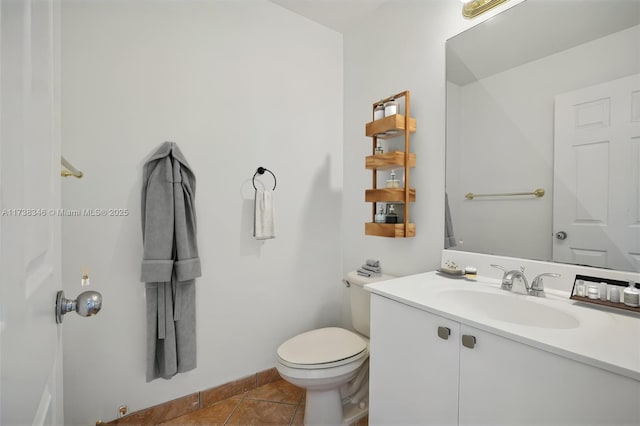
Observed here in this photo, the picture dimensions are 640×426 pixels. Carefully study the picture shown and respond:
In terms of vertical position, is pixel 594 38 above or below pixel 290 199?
above

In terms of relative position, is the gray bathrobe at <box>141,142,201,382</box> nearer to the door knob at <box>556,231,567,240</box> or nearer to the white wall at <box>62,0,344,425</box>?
the white wall at <box>62,0,344,425</box>

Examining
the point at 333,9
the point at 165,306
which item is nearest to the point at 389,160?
the point at 333,9

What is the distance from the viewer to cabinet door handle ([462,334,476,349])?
861 millimetres

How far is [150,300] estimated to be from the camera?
1469 mm

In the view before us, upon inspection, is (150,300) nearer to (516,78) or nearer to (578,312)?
(578,312)

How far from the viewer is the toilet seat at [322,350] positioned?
139cm

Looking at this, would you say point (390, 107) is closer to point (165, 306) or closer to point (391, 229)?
point (391, 229)

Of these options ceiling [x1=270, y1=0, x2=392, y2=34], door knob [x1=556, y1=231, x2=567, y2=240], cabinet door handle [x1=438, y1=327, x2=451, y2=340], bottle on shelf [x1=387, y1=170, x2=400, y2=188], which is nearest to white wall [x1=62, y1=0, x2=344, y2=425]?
ceiling [x1=270, y1=0, x2=392, y2=34]

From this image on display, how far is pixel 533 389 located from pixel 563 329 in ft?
0.78

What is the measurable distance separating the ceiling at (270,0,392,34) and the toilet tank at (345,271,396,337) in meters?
1.73

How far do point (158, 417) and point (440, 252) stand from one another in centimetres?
173

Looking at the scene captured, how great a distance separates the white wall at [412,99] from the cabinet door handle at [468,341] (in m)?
0.72

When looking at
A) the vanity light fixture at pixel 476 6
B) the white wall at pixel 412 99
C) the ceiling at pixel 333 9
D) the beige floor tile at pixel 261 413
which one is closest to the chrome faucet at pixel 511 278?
the white wall at pixel 412 99

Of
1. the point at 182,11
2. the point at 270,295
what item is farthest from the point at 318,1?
the point at 270,295
